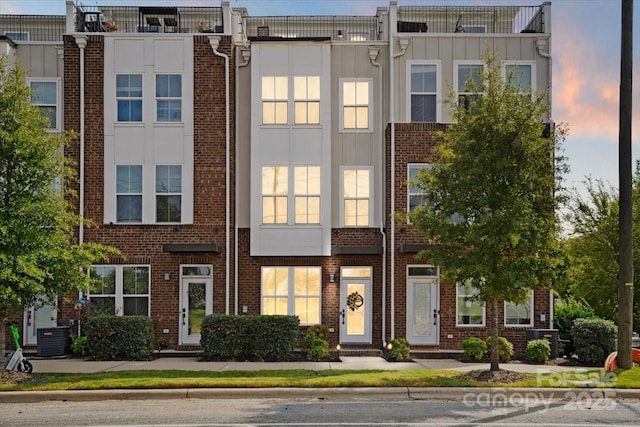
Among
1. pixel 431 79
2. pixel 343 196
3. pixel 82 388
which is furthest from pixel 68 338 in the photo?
pixel 431 79

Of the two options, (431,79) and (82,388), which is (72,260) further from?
(431,79)

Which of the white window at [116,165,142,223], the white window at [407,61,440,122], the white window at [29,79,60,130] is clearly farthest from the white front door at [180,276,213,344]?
the white window at [407,61,440,122]

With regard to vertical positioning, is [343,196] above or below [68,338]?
above

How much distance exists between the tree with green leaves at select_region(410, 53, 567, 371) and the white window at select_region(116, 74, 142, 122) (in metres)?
10.3

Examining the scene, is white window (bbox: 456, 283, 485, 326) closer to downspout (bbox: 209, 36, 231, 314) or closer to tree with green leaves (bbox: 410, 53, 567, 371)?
tree with green leaves (bbox: 410, 53, 567, 371)

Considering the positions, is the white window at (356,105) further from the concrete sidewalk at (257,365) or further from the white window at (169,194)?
the concrete sidewalk at (257,365)

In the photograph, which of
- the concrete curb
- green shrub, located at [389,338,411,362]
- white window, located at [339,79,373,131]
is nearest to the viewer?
the concrete curb

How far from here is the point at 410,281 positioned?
2120 cm

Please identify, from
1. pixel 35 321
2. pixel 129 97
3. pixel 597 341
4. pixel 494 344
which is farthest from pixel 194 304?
pixel 597 341

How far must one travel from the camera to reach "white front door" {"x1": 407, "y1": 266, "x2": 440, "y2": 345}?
21125mm

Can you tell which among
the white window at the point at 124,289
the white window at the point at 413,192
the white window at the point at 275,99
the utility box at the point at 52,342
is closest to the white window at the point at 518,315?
the white window at the point at 413,192

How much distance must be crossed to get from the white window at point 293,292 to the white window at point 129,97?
5.98 meters

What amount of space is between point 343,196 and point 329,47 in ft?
14.6

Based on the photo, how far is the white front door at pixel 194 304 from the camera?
21.4 metres
